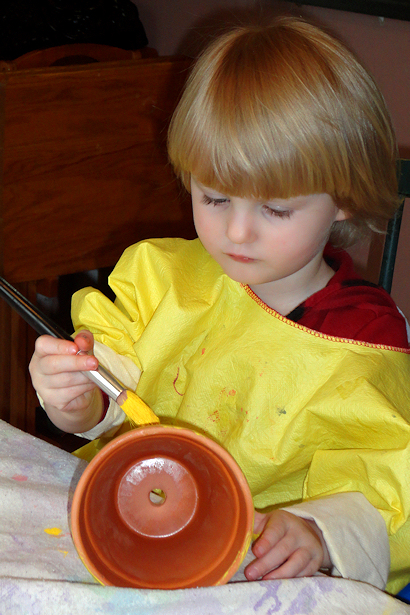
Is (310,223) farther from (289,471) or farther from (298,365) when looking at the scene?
(289,471)

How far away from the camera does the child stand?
2.08ft

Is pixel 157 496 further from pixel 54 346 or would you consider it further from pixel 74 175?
pixel 74 175

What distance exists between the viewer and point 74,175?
Result: 1.38 meters

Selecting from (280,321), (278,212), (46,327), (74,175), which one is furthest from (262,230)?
(74,175)

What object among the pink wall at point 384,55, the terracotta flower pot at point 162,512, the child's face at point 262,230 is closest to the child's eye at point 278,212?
the child's face at point 262,230

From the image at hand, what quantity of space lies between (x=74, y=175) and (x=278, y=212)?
80 centimetres

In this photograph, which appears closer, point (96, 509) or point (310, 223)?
point (96, 509)

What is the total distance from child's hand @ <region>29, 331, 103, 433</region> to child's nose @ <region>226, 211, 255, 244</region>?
17 cm

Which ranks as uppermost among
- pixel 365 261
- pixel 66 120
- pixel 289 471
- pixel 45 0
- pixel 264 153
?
pixel 264 153

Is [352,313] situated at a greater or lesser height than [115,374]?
greater

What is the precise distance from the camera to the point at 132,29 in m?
1.86

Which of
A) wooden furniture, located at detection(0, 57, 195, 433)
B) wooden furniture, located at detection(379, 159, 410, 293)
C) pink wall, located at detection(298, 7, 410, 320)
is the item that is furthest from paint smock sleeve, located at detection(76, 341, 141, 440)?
pink wall, located at detection(298, 7, 410, 320)

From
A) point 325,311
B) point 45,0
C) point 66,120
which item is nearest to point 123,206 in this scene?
point 66,120

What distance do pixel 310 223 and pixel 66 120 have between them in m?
0.80
